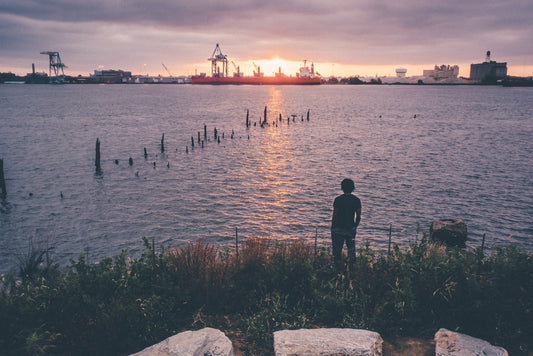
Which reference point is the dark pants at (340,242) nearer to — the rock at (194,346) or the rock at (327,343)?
the rock at (327,343)

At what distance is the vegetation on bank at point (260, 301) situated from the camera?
6109mm

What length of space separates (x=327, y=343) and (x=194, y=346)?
206 cm

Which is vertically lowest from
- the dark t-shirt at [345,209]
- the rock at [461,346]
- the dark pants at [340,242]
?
the rock at [461,346]

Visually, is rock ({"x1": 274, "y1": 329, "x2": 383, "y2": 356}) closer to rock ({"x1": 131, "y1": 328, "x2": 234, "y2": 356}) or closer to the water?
rock ({"x1": 131, "y1": 328, "x2": 234, "y2": 356})

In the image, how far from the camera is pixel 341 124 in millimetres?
63906

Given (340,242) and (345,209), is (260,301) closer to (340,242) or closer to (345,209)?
(340,242)

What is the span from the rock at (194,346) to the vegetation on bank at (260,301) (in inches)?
30.5

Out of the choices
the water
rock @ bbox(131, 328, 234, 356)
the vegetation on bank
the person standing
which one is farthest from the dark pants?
rock @ bbox(131, 328, 234, 356)

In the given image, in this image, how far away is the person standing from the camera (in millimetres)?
8711

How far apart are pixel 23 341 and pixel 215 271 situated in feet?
11.6

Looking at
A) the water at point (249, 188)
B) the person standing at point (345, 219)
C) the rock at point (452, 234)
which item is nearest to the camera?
the person standing at point (345, 219)

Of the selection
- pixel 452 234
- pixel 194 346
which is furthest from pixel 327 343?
pixel 452 234

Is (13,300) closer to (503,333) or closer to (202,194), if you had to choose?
(503,333)

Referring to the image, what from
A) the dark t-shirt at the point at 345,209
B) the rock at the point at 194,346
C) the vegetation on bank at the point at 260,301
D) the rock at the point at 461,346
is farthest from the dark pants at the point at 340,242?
the rock at the point at 194,346
